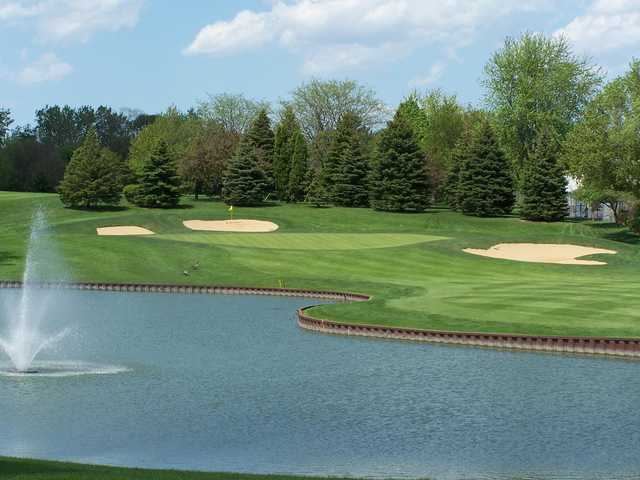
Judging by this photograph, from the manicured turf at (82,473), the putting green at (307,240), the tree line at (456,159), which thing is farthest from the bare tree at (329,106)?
the manicured turf at (82,473)

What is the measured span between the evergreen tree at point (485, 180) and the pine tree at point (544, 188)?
3.75 metres

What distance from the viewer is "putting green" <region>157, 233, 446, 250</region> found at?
77.5 m

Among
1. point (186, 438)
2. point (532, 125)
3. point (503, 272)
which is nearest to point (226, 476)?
point (186, 438)

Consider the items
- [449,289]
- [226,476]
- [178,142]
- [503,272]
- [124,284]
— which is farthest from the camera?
[178,142]

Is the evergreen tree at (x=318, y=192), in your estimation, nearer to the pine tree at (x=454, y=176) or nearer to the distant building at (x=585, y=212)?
the pine tree at (x=454, y=176)

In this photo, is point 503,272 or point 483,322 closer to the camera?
point 483,322

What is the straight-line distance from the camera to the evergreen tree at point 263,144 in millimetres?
115656

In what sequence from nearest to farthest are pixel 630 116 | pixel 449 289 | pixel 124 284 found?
pixel 449 289 → pixel 124 284 → pixel 630 116

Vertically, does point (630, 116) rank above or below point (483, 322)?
above

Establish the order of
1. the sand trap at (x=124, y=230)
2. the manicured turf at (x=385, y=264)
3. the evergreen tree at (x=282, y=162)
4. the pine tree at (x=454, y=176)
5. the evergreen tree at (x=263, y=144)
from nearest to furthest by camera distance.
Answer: the manicured turf at (x=385, y=264)
the sand trap at (x=124, y=230)
the pine tree at (x=454, y=176)
the evergreen tree at (x=263, y=144)
the evergreen tree at (x=282, y=162)

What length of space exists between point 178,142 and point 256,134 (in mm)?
31975

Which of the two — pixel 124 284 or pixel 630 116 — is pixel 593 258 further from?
pixel 124 284

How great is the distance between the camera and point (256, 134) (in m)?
123

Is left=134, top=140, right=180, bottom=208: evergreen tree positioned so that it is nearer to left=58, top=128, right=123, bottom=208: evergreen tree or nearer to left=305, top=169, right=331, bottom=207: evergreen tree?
left=58, top=128, right=123, bottom=208: evergreen tree
